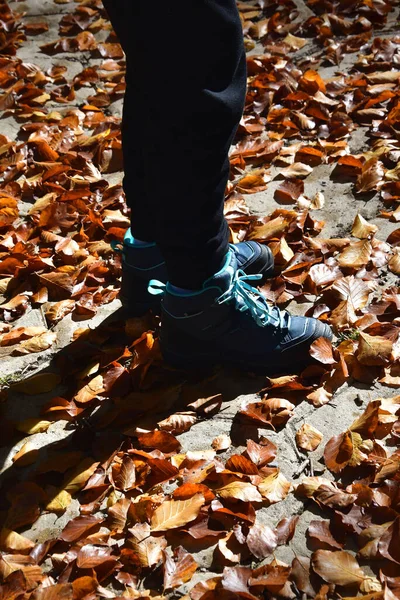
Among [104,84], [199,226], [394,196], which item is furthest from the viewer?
[104,84]

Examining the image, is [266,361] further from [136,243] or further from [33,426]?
[33,426]

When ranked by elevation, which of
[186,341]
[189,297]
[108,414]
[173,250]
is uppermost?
[173,250]

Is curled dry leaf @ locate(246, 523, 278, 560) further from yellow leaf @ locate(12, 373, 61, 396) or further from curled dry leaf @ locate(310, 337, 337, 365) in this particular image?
yellow leaf @ locate(12, 373, 61, 396)

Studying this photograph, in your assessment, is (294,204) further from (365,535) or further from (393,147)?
(365,535)

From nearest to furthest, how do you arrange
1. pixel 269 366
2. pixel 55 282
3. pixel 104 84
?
1. pixel 269 366
2. pixel 55 282
3. pixel 104 84

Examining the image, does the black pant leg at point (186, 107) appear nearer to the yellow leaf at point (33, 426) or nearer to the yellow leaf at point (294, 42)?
the yellow leaf at point (33, 426)

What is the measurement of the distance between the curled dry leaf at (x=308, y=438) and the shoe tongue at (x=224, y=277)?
0.45 meters

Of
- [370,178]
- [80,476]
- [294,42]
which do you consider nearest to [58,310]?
[80,476]

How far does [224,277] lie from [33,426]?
Result: 71cm

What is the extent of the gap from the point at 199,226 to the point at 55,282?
93 centimetres

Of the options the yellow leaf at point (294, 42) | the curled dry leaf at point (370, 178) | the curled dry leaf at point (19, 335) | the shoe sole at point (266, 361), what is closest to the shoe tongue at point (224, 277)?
the shoe sole at point (266, 361)

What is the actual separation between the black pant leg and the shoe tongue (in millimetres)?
54

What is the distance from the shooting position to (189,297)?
6.21 ft

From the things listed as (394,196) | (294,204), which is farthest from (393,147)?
(294,204)
